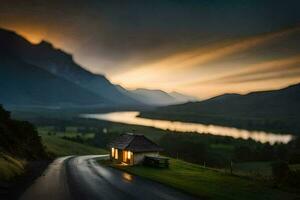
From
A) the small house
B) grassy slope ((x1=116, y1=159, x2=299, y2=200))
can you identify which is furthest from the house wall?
grassy slope ((x1=116, y1=159, x2=299, y2=200))

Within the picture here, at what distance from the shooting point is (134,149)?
217 ft

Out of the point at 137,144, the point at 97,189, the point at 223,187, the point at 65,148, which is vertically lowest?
the point at 97,189

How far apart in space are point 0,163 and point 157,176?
2038 cm

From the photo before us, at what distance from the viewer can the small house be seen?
66.6 m

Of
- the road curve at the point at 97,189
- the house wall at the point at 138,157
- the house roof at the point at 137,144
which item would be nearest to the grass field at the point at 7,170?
the road curve at the point at 97,189

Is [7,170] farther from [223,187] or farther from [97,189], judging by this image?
[223,187]

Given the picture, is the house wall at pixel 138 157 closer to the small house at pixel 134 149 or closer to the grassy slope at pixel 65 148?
the small house at pixel 134 149

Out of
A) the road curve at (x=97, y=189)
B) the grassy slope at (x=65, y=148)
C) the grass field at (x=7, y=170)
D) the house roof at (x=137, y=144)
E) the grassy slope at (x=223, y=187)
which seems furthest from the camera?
the grassy slope at (x=65, y=148)

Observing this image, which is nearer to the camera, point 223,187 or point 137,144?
point 223,187

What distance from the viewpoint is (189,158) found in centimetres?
12312

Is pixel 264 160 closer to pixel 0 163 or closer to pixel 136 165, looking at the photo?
pixel 136 165

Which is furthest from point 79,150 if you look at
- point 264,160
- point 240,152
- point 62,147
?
point 264,160

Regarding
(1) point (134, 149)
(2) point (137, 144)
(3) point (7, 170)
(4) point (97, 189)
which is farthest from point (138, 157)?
(4) point (97, 189)

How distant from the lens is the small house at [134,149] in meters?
66.6
